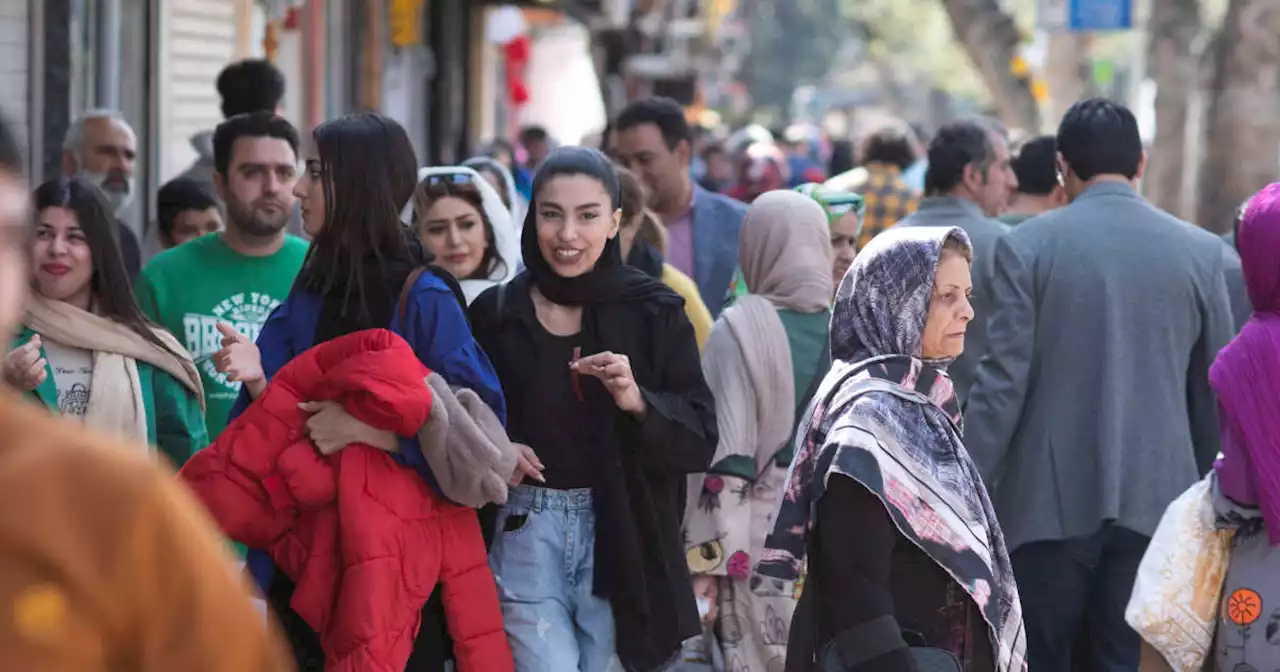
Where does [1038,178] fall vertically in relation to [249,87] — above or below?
below

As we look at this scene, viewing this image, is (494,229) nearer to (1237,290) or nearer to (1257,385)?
(1257,385)

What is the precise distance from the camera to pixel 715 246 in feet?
26.0

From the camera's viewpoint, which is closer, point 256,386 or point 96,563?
point 96,563

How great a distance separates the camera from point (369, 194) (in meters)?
4.42

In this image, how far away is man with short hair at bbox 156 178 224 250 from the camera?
23.5 feet

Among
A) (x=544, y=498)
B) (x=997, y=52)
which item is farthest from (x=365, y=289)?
(x=997, y=52)

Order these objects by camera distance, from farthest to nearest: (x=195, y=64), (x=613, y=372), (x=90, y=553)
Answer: (x=195, y=64) < (x=613, y=372) < (x=90, y=553)

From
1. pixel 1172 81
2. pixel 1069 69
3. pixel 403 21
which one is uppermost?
pixel 1069 69

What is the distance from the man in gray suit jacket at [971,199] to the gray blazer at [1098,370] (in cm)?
39

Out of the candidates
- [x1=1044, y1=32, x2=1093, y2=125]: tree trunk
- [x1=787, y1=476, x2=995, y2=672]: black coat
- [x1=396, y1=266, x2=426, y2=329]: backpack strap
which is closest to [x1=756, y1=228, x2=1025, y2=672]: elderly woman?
[x1=787, y1=476, x2=995, y2=672]: black coat

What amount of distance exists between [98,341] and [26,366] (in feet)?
1.58

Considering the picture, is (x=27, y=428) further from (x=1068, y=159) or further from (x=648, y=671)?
(x=1068, y=159)

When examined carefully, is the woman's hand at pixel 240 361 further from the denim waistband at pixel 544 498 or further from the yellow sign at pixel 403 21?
the yellow sign at pixel 403 21

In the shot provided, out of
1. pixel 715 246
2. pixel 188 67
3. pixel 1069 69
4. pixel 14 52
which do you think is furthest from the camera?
pixel 1069 69
